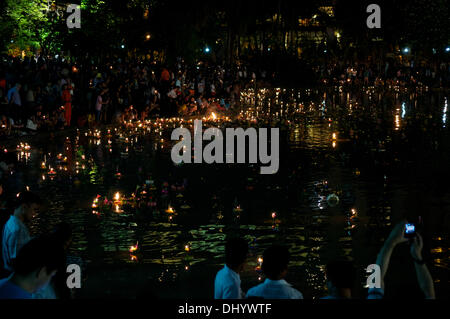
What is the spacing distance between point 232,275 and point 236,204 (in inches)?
302

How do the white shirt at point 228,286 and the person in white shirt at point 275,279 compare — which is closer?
the person in white shirt at point 275,279

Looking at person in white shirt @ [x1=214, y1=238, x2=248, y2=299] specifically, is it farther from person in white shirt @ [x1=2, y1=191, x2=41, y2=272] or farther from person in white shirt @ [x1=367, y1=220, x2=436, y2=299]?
person in white shirt @ [x1=2, y1=191, x2=41, y2=272]

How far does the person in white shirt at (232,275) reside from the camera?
5914mm

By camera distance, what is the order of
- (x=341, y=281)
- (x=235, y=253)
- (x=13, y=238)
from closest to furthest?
(x=341, y=281)
(x=235, y=253)
(x=13, y=238)

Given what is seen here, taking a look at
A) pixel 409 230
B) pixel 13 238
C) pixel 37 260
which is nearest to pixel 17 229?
pixel 13 238

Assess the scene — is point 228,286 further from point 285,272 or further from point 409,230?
point 409,230

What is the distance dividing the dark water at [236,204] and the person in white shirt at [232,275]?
838mm

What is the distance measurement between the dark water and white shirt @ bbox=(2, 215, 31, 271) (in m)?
1.55

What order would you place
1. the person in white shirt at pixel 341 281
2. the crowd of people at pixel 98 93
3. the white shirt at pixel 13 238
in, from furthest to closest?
1. the crowd of people at pixel 98 93
2. the white shirt at pixel 13 238
3. the person in white shirt at pixel 341 281

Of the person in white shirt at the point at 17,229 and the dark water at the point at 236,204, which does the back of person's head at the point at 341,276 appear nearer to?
the dark water at the point at 236,204

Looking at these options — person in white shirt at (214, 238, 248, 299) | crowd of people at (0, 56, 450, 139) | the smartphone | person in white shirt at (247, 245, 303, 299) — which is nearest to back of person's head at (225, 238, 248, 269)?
person in white shirt at (214, 238, 248, 299)

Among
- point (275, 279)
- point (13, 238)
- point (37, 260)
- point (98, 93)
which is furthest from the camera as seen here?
point (98, 93)

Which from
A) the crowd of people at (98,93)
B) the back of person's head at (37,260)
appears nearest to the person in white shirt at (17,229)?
the back of person's head at (37,260)

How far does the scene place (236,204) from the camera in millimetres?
13680
